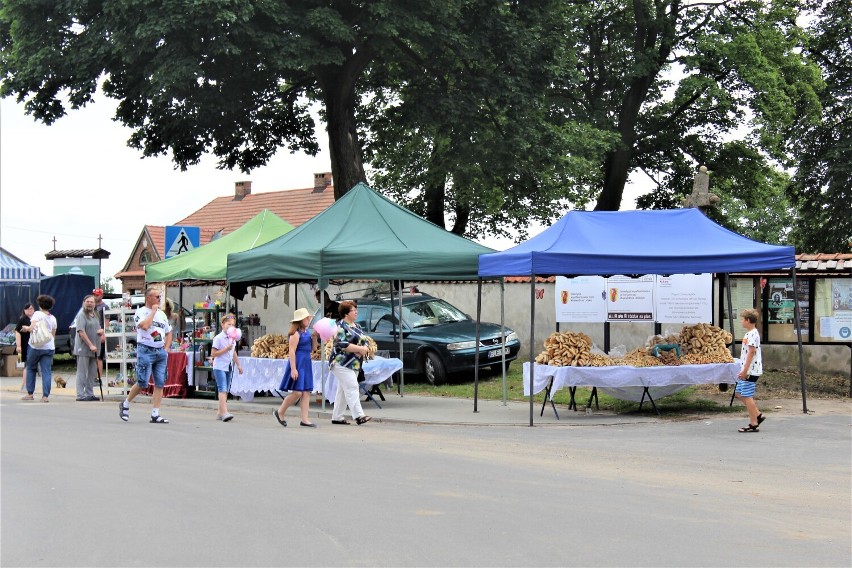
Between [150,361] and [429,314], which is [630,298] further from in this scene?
[150,361]

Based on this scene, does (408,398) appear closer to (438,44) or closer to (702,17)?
(438,44)

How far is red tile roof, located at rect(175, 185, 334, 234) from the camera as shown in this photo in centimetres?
5638

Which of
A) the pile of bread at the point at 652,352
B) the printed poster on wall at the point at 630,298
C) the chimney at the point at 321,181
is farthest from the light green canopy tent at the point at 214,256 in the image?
the chimney at the point at 321,181

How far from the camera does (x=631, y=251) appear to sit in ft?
46.9

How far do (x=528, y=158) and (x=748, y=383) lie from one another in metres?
14.1

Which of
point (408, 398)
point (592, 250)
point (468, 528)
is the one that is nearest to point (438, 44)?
point (408, 398)

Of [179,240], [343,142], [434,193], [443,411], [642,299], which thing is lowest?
[443,411]

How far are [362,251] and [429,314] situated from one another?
628 centimetres

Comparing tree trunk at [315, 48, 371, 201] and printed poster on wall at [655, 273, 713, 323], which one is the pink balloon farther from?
tree trunk at [315, 48, 371, 201]

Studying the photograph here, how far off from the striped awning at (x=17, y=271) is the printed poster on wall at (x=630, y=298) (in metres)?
17.0

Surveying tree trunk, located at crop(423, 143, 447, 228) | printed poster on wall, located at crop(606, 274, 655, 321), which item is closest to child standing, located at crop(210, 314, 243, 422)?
printed poster on wall, located at crop(606, 274, 655, 321)

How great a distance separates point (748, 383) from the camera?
1284 cm

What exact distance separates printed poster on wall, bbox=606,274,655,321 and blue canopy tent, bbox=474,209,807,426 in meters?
1.94

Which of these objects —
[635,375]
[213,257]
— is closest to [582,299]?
[635,375]
